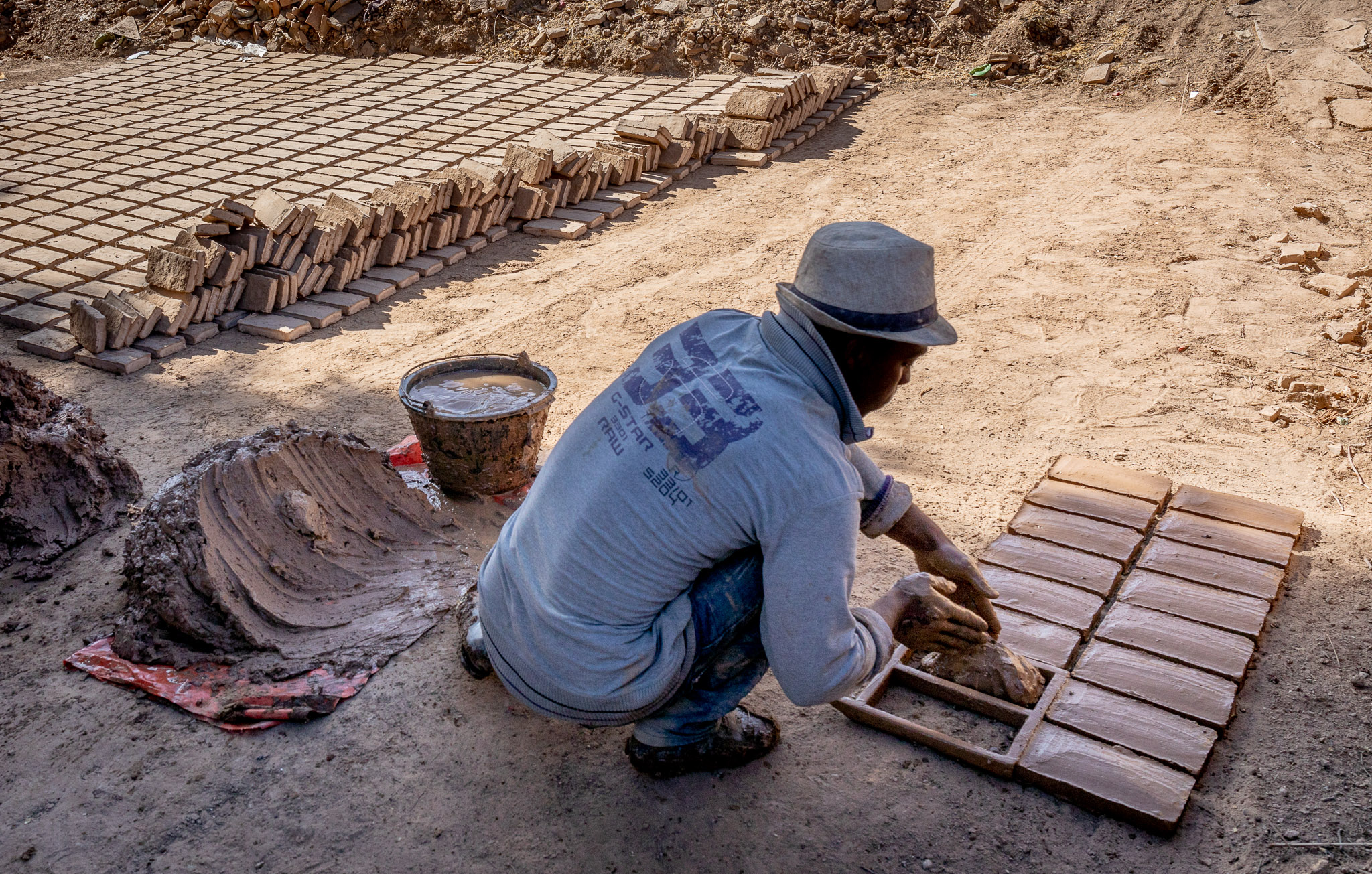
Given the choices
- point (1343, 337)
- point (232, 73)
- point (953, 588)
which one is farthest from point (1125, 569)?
point (232, 73)

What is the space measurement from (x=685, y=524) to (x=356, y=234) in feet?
15.1

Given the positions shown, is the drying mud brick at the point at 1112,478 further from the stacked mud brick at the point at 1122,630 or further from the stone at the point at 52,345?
the stone at the point at 52,345

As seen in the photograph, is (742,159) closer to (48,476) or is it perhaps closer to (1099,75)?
(1099,75)

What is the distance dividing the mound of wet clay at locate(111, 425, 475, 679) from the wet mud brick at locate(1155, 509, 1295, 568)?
8.34ft

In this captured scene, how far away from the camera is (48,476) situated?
3.66 m

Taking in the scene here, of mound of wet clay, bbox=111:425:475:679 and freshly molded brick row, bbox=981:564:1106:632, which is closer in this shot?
mound of wet clay, bbox=111:425:475:679

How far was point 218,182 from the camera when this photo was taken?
23.7 feet

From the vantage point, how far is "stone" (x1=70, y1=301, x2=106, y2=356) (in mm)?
5145

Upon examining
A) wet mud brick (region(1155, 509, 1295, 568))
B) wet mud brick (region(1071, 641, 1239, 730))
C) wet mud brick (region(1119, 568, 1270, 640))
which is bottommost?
wet mud brick (region(1119, 568, 1270, 640))

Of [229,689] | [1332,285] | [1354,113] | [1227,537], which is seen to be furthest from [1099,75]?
[229,689]

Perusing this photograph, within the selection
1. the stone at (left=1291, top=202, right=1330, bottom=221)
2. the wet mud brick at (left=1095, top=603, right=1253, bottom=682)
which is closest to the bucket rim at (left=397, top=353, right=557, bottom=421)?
the wet mud brick at (left=1095, top=603, right=1253, bottom=682)

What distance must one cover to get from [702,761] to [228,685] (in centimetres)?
140

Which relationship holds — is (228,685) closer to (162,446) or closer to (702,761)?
(702,761)

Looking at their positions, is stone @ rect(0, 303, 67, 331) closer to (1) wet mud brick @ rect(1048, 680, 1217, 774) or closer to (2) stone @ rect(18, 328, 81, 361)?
(2) stone @ rect(18, 328, 81, 361)
